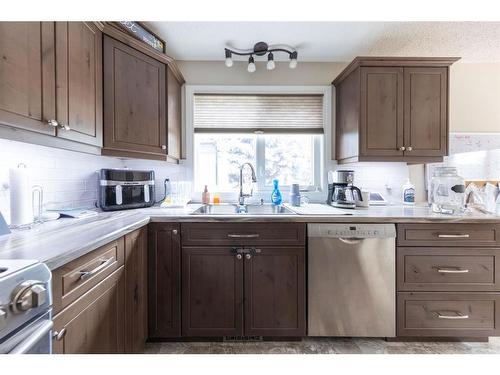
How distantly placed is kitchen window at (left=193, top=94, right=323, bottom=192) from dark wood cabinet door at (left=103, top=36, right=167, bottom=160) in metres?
0.53

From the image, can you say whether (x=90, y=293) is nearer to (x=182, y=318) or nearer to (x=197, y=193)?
(x=182, y=318)

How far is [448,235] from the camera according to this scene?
1594mm

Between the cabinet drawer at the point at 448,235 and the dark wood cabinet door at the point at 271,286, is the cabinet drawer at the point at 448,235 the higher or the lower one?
the higher one

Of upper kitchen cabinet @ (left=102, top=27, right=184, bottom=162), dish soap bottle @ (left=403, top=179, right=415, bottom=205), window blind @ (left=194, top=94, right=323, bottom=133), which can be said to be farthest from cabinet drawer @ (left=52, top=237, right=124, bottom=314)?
dish soap bottle @ (left=403, top=179, right=415, bottom=205)

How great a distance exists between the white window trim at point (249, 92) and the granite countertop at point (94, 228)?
2.53 feet

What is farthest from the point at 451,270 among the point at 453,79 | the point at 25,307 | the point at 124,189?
the point at 124,189

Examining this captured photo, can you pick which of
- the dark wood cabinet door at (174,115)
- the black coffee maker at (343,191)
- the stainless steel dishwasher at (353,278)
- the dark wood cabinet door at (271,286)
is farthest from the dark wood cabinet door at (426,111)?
the dark wood cabinet door at (174,115)

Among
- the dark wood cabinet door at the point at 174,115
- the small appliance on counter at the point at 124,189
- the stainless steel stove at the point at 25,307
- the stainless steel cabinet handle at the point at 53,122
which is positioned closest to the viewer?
the stainless steel stove at the point at 25,307

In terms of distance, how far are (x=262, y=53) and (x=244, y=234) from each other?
5.26 ft

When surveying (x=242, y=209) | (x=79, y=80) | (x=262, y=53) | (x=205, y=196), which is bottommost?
(x=242, y=209)

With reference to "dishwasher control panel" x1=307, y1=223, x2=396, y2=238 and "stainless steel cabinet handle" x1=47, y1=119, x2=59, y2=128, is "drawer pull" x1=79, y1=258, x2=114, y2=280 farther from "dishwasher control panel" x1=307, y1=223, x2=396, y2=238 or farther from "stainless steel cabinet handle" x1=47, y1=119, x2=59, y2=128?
"dishwasher control panel" x1=307, y1=223, x2=396, y2=238

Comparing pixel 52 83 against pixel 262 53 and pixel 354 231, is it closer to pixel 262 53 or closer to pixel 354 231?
pixel 262 53

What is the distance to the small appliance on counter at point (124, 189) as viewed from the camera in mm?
1757

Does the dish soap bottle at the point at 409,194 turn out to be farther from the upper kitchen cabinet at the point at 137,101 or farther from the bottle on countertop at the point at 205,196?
the upper kitchen cabinet at the point at 137,101
